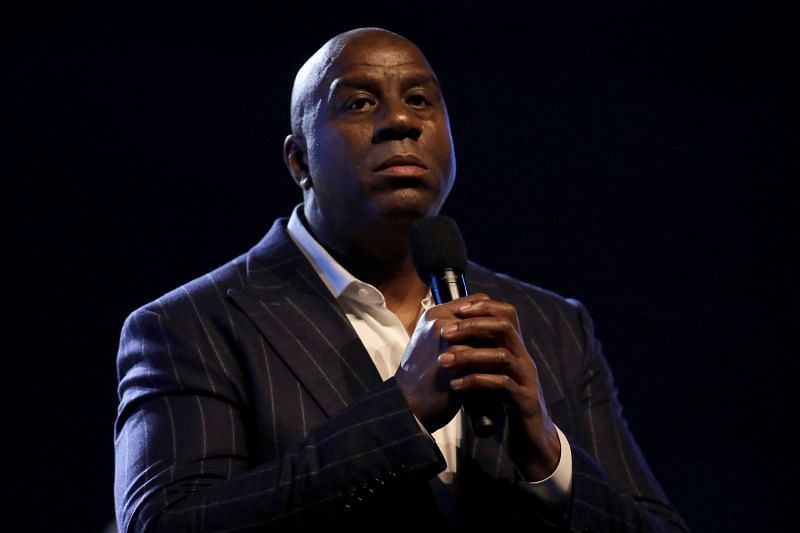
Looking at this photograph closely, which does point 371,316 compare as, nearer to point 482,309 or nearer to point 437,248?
point 437,248

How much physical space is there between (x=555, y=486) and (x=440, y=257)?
41cm

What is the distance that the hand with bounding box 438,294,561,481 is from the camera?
1607 mm

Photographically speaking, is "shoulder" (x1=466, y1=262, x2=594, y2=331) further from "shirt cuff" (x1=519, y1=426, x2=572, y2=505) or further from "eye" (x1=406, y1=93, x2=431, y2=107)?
"shirt cuff" (x1=519, y1=426, x2=572, y2=505)

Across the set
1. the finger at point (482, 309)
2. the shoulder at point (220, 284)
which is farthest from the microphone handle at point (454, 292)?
the shoulder at point (220, 284)

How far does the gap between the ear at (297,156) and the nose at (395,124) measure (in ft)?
0.81

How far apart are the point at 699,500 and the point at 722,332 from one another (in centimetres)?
48

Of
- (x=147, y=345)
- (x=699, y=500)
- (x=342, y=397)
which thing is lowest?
(x=699, y=500)

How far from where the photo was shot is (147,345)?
2004 millimetres

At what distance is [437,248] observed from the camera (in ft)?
5.96

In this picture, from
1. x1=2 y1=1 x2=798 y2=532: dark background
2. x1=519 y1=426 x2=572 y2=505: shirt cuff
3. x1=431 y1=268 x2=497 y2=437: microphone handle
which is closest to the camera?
x1=431 y1=268 x2=497 y2=437: microphone handle

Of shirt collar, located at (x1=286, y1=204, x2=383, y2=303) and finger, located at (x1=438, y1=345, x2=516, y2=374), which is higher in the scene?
shirt collar, located at (x1=286, y1=204, x2=383, y2=303)

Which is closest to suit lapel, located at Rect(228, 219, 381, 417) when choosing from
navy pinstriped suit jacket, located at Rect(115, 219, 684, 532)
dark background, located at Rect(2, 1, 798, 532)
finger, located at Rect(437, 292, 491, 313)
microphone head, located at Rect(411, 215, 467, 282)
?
navy pinstriped suit jacket, located at Rect(115, 219, 684, 532)

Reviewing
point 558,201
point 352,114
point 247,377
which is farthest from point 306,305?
point 558,201

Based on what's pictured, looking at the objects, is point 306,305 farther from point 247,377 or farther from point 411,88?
point 411,88
